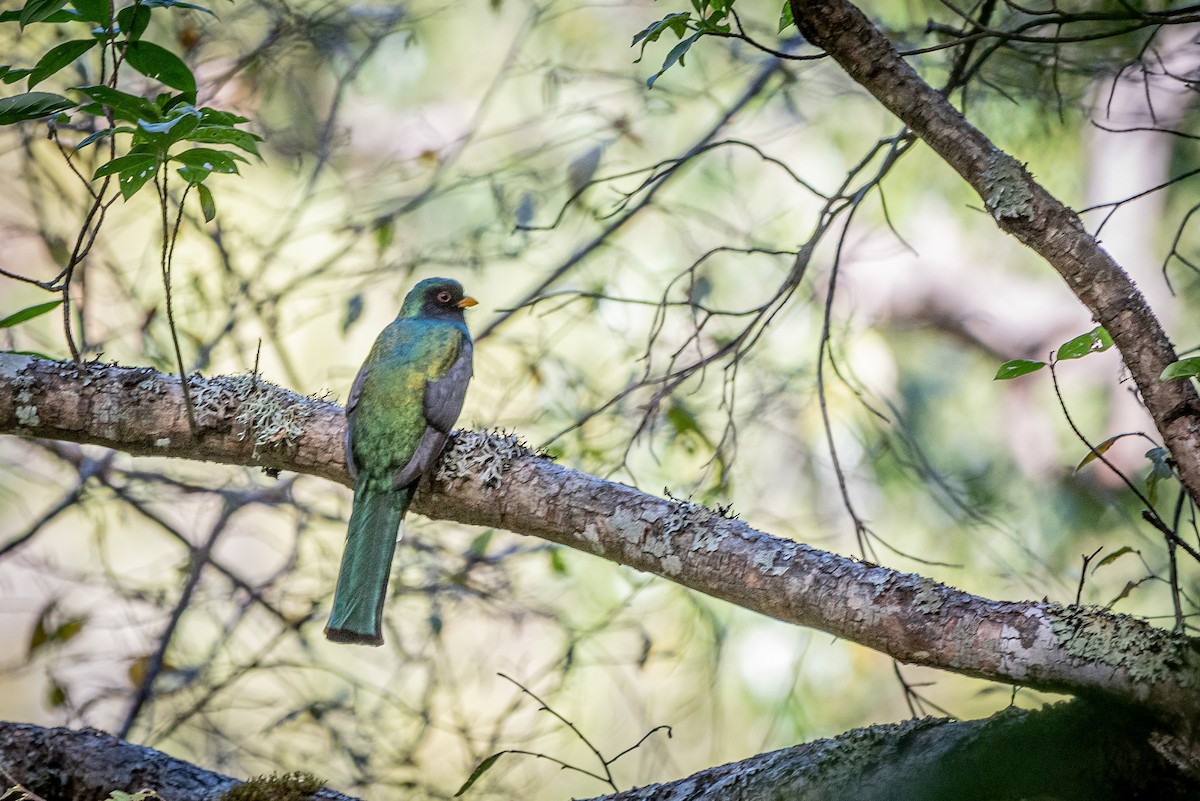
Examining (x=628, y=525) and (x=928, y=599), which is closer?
(x=928, y=599)

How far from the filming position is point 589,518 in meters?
2.11

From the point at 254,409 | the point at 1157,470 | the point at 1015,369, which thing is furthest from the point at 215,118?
the point at 1157,470

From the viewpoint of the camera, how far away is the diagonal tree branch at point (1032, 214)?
1.74 m

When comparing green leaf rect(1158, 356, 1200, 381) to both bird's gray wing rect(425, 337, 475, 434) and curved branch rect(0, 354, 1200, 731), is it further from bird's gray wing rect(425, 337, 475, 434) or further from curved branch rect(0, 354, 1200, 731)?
bird's gray wing rect(425, 337, 475, 434)

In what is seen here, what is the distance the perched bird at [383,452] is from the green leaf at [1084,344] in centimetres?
134

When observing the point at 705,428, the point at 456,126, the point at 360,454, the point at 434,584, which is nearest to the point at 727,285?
the point at 705,428

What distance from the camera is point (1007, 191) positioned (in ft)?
6.08

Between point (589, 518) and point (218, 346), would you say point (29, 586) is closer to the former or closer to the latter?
point (218, 346)

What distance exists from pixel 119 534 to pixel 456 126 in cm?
279

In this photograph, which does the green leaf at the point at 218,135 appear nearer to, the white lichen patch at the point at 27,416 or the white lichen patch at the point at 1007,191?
the white lichen patch at the point at 27,416

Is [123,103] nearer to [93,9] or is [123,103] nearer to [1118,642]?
[93,9]

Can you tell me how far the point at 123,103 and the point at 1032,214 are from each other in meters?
1.63

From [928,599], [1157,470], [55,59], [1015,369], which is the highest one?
[55,59]

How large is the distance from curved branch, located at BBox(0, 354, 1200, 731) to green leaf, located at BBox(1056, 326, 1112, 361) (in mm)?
452
